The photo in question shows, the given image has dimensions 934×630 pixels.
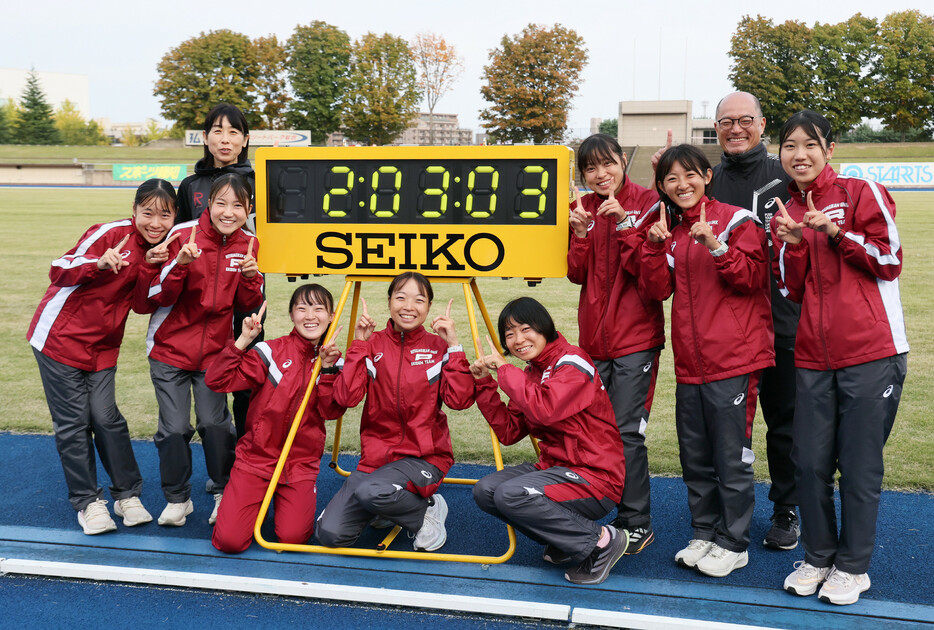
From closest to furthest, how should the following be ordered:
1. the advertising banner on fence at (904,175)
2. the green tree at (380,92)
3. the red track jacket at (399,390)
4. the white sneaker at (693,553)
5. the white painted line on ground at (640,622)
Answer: the white painted line on ground at (640,622), the white sneaker at (693,553), the red track jacket at (399,390), the advertising banner on fence at (904,175), the green tree at (380,92)

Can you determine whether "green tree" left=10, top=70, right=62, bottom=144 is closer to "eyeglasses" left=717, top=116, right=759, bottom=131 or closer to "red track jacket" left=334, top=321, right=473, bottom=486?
"red track jacket" left=334, top=321, right=473, bottom=486

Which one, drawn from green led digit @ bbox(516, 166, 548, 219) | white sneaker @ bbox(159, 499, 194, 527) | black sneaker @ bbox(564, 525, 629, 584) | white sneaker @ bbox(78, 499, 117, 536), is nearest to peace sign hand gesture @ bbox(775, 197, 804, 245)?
green led digit @ bbox(516, 166, 548, 219)

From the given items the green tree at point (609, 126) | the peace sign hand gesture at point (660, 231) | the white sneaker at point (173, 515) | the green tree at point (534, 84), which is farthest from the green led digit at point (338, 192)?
the green tree at point (609, 126)

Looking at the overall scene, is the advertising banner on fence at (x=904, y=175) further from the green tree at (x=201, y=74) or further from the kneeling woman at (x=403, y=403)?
the green tree at (x=201, y=74)

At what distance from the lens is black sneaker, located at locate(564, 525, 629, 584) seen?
367cm

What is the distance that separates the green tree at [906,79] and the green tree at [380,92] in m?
31.6

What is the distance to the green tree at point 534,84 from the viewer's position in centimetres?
5203

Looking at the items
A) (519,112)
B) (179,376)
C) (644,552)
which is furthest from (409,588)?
(519,112)

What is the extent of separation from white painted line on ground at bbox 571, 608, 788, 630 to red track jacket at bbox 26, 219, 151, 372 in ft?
9.55

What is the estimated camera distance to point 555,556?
389 cm

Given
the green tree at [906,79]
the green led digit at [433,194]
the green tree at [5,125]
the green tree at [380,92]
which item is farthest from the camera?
the green tree at [5,125]

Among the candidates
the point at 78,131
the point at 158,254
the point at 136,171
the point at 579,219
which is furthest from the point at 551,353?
the point at 78,131

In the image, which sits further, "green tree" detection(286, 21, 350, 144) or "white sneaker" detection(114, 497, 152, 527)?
"green tree" detection(286, 21, 350, 144)

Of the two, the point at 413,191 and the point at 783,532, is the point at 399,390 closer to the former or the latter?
the point at 413,191
